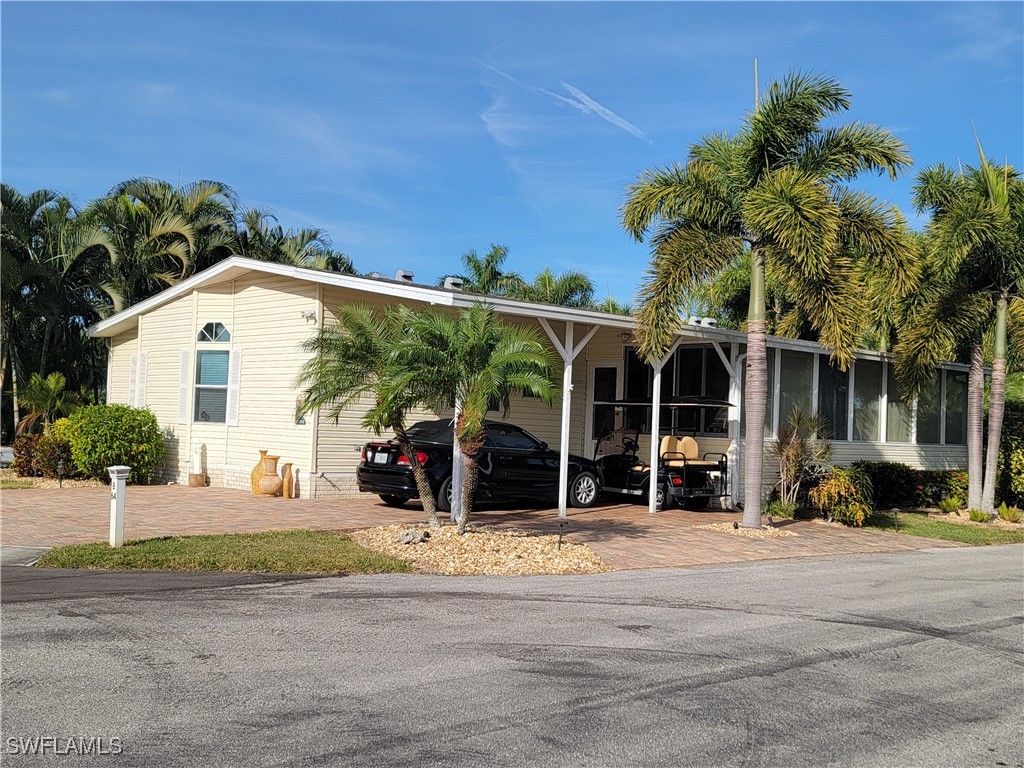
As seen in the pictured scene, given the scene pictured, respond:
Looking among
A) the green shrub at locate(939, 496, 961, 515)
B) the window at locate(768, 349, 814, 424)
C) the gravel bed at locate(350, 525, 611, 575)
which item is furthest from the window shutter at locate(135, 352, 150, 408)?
the green shrub at locate(939, 496, 961, 515)

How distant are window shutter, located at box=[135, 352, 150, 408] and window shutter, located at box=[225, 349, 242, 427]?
3618mm

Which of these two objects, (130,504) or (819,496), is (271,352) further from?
(819,496)

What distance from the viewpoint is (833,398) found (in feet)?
65.1

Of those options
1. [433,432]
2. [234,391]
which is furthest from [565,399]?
[234,391]

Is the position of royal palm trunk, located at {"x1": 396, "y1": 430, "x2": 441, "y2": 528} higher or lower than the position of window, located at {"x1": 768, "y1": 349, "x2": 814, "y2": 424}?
lower

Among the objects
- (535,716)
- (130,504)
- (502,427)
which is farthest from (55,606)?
(502,427)

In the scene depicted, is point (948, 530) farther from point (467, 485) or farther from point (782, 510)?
point (467, 485)

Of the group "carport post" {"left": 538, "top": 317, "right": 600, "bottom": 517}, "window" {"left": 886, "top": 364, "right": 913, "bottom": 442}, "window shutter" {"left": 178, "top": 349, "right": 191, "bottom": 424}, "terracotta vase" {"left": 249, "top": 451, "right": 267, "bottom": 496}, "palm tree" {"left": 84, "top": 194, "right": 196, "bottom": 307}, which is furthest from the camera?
"palm tree" {"left": 84, "top": 194, "right": 196, "bottom": 307}

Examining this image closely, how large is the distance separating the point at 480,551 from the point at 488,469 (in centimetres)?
422

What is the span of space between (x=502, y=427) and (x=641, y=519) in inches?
111

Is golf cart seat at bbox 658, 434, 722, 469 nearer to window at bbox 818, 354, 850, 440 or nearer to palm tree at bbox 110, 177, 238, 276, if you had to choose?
window at bbox 818, 354, 850, 440

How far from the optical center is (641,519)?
50.3 ft

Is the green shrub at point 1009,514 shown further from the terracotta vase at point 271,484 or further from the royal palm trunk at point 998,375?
the terracotta vase at point 271,484

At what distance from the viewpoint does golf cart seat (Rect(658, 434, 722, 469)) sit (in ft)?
56.2
